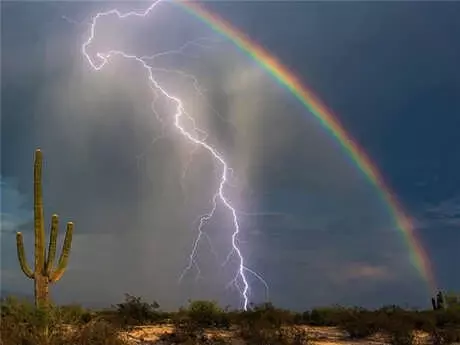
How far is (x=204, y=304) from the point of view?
27156 mm

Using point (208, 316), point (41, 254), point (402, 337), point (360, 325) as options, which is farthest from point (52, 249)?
point (402, 337)

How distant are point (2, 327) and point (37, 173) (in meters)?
8.16

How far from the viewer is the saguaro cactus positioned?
Answer: 2453 cm

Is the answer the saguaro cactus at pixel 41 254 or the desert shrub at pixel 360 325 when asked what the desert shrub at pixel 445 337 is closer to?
the desert shrub at pixel 360 325

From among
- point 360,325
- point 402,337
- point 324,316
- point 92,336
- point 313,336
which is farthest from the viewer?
point 324,316

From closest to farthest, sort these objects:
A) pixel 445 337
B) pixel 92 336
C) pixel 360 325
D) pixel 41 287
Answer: pixel 92 336, pixel 445 337, pixel 41 287, pixel 360 325

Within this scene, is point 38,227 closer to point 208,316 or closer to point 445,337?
point 208,316

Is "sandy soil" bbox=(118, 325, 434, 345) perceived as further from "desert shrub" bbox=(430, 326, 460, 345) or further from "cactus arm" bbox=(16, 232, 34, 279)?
"cactus arm" bbox=(16, 232, 34, 279)

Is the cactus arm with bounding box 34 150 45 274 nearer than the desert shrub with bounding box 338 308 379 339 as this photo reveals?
Yes

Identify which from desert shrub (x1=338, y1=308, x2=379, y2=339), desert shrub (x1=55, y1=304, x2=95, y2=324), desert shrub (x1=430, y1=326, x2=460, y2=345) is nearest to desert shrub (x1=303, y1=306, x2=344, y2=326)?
desert shrub (x1=338, y1=308, x2=379, y2=339)

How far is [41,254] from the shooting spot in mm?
24750

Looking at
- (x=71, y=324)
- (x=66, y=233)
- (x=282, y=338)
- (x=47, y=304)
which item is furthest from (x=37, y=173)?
(x=282, y=338)

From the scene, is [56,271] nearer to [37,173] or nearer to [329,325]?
[37,173]

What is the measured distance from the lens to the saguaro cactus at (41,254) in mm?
24531
